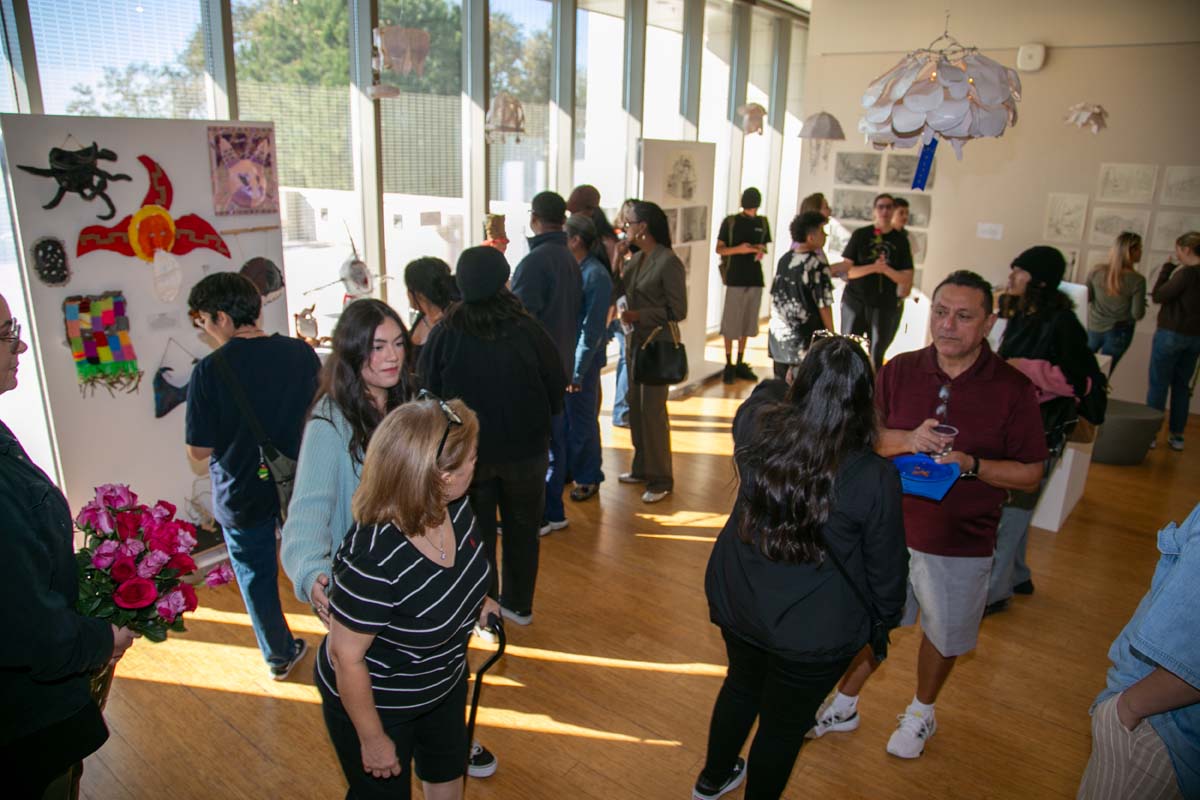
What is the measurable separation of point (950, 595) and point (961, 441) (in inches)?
20.3

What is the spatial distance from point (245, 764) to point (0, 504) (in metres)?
1.62

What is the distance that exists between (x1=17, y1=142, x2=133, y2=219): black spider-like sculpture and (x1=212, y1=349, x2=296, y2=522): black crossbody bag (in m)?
1.20

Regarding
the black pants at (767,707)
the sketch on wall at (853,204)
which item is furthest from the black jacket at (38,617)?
the sketch on wall at (853,204)

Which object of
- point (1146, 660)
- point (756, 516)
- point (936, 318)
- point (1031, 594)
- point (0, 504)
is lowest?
point (1031, 594)

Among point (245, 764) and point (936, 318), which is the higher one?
point (936, 318)

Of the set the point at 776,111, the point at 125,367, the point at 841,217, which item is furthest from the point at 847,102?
the point at 125,367

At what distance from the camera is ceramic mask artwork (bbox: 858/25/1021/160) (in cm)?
265

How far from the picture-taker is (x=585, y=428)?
16.2 feet

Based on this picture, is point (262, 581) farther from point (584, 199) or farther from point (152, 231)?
point (584, 199)

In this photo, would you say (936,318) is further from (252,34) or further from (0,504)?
(252,34)

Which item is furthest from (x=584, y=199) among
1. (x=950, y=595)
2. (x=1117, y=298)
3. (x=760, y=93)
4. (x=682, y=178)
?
(x=760, y=93)

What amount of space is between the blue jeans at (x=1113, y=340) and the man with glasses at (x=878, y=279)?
1626 millimetres

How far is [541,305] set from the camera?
14.1 ft

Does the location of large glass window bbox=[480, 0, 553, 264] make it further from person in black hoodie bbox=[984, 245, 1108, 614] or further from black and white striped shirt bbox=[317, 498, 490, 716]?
black and white striped shirt bbox=[317, 498, 490, 716]
